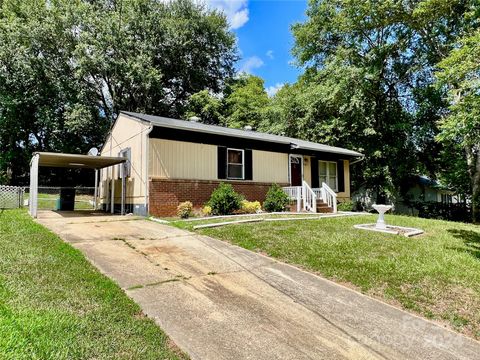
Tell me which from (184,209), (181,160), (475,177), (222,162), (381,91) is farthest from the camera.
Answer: (381,91)

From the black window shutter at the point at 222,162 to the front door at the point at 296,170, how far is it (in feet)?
13.3

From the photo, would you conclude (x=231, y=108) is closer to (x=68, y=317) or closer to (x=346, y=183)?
(x=346, y=183)

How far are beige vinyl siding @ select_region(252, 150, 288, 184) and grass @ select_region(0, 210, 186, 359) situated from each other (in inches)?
406

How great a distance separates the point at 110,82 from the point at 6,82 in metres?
7.12

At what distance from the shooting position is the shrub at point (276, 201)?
45.2ft

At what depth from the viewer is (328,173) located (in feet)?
59.0

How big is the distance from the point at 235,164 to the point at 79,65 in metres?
17.7

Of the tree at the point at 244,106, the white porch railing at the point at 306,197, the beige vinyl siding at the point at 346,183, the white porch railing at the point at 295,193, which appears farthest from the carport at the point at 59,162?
the tree at the point at 244,106

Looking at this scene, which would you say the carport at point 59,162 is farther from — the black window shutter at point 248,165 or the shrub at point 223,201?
the black window shutter at point 248,165

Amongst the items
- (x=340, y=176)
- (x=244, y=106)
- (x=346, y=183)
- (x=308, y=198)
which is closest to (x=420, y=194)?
(x=346, y=183)

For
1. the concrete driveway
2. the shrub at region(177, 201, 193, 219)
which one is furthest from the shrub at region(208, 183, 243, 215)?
the concrete driveway

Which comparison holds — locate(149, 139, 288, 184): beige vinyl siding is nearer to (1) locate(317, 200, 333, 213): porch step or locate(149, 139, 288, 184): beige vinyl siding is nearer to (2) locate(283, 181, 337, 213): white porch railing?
(2) locate(283, 181, 337, 213): white porch railing

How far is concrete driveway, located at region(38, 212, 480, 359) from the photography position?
3205 millimetres

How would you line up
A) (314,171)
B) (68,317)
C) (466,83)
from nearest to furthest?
(68,317) → (466,83) → (314,171)
